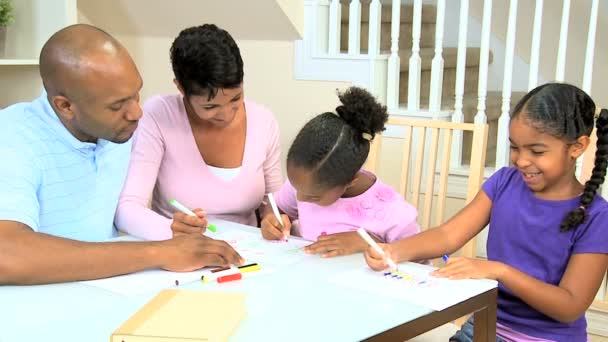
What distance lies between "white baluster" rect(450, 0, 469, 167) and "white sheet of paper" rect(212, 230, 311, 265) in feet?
4.03

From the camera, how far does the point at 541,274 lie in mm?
1487

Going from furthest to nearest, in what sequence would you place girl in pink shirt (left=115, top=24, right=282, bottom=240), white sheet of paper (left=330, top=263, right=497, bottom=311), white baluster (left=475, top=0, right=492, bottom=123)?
white baluster (left=475, top=0, right=492, bottom=123) → girl in pink shirt (left=115, top=24, right=282, bottom=240) → white sheet of paper (left=330, top=263, right=497, bottom=311)

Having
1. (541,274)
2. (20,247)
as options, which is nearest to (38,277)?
(20,247)

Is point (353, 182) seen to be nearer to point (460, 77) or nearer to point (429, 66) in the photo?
point (460, 77)

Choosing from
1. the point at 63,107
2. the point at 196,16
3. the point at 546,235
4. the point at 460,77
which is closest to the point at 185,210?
the point at 63,107

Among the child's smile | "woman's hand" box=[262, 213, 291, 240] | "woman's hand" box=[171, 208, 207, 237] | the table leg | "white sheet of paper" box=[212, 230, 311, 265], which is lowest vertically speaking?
the table leg

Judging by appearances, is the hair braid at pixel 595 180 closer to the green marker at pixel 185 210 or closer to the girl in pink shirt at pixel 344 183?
the girl in pink shirt at pixel 344 183

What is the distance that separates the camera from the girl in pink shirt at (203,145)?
171 centimetres

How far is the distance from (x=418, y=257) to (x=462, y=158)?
1.41m

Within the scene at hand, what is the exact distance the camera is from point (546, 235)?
149 cm

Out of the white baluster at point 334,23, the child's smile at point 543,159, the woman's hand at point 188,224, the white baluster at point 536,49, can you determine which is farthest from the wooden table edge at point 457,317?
the white baluster at point 334,23

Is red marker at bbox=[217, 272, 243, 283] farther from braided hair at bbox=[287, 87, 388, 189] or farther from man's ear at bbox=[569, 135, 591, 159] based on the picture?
man's ear at bbox=[569, 135, 591, 159]

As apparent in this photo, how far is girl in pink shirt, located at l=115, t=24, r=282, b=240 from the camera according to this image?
5.62ft

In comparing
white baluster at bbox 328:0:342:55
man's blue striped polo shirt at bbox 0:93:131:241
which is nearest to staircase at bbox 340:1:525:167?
white baluster at bbox 328:0:342:55
